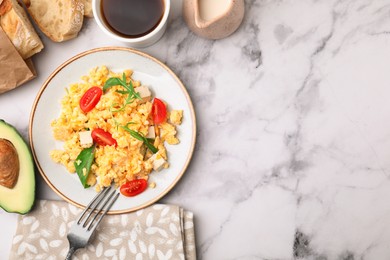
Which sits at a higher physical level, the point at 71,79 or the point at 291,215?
the point at 71,79

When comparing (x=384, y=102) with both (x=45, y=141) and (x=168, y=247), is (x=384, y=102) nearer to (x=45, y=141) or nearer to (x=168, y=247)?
(x=168, y=247)

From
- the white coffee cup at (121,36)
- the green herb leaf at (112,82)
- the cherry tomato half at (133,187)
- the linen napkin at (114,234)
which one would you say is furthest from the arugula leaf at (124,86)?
the linen napkin at (114,234)

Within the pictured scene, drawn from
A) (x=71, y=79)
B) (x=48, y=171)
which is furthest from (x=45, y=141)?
(x=71, y=79)

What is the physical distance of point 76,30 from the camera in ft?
5.28

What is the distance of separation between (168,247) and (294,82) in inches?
24.6

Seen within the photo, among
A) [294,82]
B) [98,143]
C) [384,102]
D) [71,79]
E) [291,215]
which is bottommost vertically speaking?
[291,215]

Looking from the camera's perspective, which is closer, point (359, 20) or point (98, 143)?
point (98, 143)

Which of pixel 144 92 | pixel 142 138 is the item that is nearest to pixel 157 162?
pixel 142 138

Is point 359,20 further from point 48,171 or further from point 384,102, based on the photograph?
point 48,171

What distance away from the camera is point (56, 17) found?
5.26 ft

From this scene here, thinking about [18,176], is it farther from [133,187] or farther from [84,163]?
[133,187]

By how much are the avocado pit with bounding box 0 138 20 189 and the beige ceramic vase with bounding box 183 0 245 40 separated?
2.04 ft

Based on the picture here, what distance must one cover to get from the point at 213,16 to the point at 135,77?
0.29 meters

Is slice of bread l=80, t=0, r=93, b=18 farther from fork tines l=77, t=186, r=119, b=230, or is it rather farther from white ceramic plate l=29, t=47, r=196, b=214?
fork tines l=77, t=186, r=119, b=230
